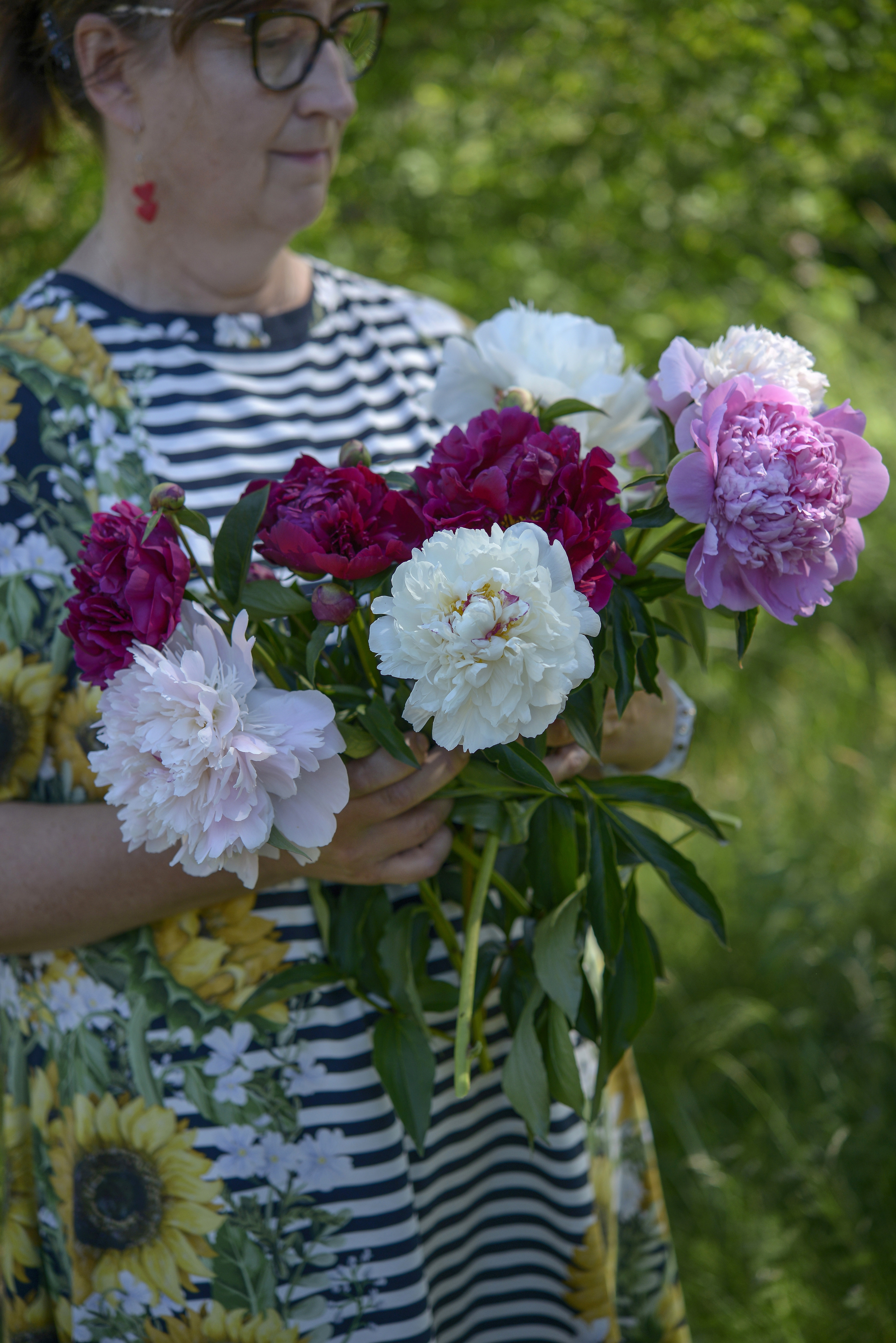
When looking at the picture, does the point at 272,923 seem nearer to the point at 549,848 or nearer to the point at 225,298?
the point at 549,848

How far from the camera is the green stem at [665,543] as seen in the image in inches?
34.9

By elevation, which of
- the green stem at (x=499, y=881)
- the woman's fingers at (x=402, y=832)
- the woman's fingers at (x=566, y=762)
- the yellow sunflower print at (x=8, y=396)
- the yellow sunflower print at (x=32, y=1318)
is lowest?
the yellow sunflower print at (x=32, y=1318)

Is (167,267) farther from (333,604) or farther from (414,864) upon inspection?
(414,864)

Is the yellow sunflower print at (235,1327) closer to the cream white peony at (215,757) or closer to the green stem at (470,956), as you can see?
the green stem at (470,956)

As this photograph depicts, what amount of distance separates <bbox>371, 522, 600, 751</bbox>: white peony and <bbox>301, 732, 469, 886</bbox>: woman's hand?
159mm

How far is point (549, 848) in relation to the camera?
0.99 meters

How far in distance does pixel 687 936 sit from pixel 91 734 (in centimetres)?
183

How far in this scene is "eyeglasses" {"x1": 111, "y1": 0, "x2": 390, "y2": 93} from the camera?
3.66ft

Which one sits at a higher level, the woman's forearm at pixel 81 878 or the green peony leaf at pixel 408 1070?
the woman's forearm at pixel 81 878

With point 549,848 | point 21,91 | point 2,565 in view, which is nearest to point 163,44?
point 21,91

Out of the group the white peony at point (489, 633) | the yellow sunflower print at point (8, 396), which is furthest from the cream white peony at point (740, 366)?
the yellow sunflower print at point (8, 396)

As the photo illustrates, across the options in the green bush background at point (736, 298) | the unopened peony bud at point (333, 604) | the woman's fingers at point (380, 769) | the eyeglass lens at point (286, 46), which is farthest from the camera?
the green bush background at point (736, 298)

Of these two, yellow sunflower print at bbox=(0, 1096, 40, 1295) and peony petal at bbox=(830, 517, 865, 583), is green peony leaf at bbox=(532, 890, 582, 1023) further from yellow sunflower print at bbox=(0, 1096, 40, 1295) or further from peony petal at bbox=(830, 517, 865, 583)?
yellow sunflower print at bbox=(0, 1096, 40, 1295)

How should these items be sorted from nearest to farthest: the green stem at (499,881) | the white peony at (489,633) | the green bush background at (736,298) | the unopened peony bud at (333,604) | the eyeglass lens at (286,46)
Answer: the white peony at (489,633) → the unopened peony bud at (333,604) → the green stem at (499,881) → the eyeglass lens at (286,46) → the green bush background at (736,298)
